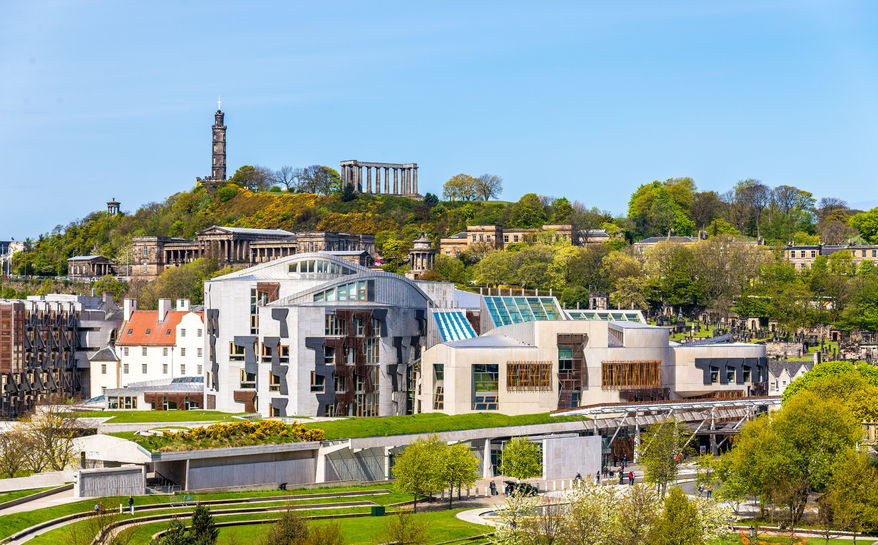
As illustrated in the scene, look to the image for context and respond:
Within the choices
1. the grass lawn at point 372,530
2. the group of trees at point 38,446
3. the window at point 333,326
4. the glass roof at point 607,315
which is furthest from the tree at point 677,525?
the glass roof at point 607,315

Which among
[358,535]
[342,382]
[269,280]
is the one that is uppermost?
[269,280]

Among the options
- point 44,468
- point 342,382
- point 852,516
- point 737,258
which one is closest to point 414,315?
point 342,382

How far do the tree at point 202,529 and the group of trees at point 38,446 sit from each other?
24178 millimetres

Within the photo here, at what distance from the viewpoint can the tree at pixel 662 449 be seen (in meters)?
75.3

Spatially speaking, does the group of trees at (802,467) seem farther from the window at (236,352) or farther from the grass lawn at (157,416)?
the window at (236,352)

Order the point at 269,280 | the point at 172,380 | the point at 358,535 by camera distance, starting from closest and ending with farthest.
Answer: the point at 358,535 → the point at 269,280 → the point at 172,380

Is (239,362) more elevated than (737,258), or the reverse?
(737,258)

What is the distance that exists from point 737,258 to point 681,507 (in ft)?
452

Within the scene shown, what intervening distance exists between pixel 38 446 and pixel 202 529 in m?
27.3

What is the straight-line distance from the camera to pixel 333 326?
3752 inches

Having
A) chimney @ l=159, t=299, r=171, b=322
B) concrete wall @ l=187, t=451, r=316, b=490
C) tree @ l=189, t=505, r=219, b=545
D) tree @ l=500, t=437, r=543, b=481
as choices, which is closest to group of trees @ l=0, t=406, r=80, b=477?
concrete wall @ l=187, t=451, r=316, b=490

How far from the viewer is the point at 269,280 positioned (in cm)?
10200

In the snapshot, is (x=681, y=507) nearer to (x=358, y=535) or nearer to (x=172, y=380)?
(x=358, y=535)

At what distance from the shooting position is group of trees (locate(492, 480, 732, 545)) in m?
54.6
